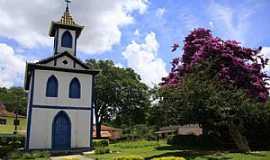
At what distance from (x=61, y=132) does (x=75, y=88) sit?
3762mm

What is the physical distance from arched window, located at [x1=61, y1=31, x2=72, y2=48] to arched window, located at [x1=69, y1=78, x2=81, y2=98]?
377 cm

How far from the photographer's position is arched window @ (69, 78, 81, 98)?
2822cm

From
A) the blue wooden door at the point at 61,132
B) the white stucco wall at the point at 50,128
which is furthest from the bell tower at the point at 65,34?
the blue wooden door at the point at 61,132

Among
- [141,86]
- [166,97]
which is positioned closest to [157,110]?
[166,97]

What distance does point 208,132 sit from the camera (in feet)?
99.5

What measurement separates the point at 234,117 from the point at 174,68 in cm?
743

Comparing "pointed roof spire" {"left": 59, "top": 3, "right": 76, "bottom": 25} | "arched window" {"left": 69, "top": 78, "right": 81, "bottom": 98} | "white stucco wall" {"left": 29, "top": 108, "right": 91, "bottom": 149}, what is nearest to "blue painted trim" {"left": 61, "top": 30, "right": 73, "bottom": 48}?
"pointed roof spire" {"left": 59, "top": 3, "right": 76, "bottom": 25}

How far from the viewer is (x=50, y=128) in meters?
27.1

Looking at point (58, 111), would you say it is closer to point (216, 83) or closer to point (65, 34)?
point (65, 34)

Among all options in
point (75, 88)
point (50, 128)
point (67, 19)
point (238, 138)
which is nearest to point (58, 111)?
point (50, 128)

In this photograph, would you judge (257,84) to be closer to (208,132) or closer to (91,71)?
(208,132)

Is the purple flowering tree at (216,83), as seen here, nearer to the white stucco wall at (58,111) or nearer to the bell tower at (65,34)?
the white stucco wall at (58,111)

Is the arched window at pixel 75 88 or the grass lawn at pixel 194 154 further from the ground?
the arched window at pixel 75 88

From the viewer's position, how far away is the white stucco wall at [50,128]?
26.6 m
